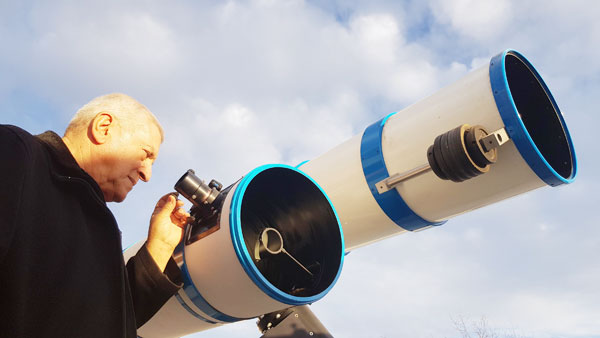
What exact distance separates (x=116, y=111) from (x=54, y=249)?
0.64 meters

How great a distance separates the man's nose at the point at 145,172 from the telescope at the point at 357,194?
11 cm

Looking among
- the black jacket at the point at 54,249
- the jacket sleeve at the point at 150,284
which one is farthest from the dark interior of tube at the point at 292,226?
the black jacket at the point at 54,249

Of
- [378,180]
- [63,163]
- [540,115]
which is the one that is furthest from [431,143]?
[63,163]

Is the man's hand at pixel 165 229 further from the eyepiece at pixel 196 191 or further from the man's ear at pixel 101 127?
the man's ear at pixel 101 127

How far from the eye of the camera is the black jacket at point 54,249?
984mm

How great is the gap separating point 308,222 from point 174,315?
0.68m

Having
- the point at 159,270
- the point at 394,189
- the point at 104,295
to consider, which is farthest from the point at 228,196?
the point at 394,189

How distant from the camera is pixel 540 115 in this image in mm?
2154

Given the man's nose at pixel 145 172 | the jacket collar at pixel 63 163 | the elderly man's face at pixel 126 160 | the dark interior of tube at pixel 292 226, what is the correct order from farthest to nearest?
the dark interior of tube at pixel 292 226
the man's nose at pixel 145 172
the elderly man's face at pixel 126 160
the jacket collar at pixel 63 163

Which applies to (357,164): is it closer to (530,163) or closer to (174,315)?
(530,163)

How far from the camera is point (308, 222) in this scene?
1.85m

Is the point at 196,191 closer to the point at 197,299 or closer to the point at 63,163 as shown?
the point at 197,299

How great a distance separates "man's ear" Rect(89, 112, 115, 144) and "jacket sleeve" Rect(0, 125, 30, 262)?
16.9 inches

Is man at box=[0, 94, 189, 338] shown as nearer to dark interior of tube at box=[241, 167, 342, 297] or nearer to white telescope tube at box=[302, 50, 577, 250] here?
dark interior of tube at box=[241, 167, 342, 297]
